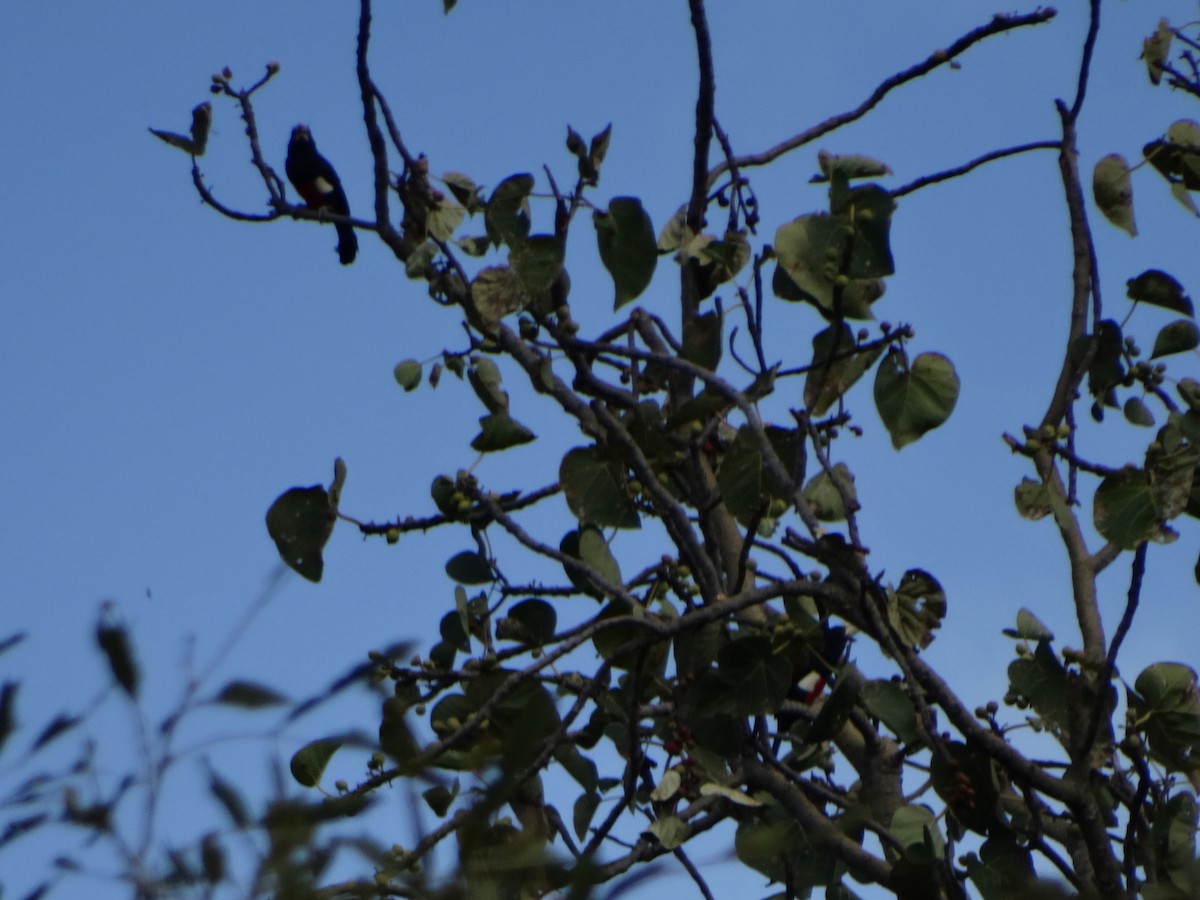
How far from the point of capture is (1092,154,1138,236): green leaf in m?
2.91

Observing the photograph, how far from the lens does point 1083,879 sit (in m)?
2.26

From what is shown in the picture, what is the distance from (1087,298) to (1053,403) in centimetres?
23

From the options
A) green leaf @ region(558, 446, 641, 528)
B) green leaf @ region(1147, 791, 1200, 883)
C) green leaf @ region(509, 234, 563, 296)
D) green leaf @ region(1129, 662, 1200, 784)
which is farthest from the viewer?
green leaf @ region(558, 446, 641, 528)

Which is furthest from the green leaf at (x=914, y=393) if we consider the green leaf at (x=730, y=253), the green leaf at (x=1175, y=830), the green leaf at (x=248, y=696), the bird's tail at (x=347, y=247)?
the bird's tail at (x=347, y=247)

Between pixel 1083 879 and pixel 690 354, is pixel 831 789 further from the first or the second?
pixel 690 354

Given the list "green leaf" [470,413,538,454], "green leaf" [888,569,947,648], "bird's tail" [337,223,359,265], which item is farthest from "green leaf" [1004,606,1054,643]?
"bird's tail" [337,223,359,265]

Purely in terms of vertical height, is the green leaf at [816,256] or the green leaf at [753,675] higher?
the green leaf at [816,256]

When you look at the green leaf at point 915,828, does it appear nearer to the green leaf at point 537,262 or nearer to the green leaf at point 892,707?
the green leaf at point 892,707

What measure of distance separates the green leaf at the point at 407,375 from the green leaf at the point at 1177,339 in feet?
4.38

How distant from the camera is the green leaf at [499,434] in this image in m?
2.77

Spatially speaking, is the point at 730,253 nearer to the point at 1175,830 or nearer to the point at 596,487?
the point at 596,487

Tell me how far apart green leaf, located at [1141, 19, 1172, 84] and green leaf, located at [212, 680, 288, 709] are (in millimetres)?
2658

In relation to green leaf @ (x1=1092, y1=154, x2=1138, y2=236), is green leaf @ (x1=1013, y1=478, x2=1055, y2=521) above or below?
below

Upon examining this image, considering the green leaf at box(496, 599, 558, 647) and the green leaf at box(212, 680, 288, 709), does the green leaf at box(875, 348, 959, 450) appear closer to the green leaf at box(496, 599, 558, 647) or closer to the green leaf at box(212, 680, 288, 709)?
the green leaf at box(496, 599, 558, 647)
